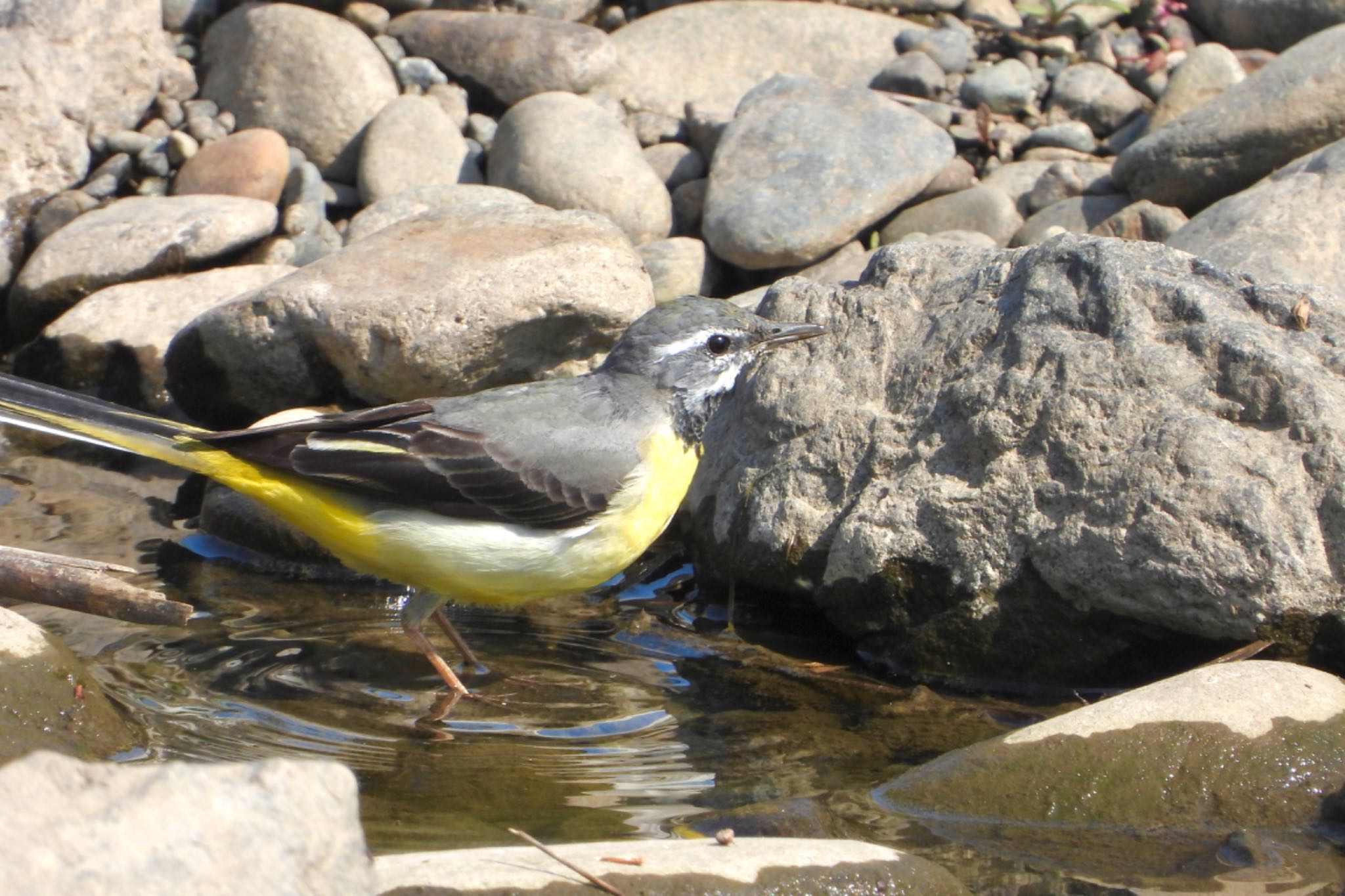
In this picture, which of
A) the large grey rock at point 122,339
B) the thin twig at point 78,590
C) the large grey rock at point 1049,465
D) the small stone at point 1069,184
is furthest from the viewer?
the small stone at point 1069,184

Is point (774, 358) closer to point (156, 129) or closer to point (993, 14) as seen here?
point (156, 129)

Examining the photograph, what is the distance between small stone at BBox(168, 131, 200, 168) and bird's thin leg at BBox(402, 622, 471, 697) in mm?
6370

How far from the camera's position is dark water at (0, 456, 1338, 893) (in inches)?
199

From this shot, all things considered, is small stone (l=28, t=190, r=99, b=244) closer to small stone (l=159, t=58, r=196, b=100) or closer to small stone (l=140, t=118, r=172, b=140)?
small stone (l=140, t=118, r=172, b=140)

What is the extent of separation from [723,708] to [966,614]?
1.18 meters

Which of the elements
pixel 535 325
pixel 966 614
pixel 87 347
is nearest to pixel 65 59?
pixel 87 347

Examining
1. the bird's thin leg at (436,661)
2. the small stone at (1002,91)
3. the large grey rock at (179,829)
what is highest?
the large grey rock at (179,829)

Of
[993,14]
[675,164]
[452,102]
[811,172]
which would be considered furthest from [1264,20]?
[452,102]

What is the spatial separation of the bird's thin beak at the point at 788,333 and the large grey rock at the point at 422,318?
2.06 meters

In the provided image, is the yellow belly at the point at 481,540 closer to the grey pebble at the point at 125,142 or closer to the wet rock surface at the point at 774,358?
the wet rock surface at the point at 774,358

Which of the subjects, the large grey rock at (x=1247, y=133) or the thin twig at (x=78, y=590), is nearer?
the thin twig at (x=78, y=590)

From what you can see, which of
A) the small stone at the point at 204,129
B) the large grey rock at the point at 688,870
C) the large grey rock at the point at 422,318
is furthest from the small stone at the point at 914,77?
the large grey rock at the point at 688,870

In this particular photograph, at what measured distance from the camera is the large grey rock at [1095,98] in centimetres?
1243

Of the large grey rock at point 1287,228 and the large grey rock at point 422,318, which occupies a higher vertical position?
the large grey rock at point 1287,228
